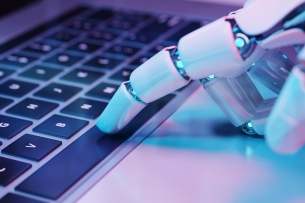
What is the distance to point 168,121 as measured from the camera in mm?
404

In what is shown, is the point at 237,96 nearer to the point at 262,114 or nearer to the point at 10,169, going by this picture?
the point at 262,114

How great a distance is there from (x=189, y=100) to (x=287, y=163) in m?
0.13

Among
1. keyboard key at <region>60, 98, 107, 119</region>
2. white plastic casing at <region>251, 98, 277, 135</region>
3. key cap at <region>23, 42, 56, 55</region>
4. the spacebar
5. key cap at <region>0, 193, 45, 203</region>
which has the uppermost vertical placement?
key cap at <region>23, 42, 56, 55</region>

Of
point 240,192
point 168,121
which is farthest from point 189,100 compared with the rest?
point 240,192

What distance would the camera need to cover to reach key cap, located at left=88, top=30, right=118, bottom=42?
23.0 inches

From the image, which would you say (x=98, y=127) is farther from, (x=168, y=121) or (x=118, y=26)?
(x=118, y=26)

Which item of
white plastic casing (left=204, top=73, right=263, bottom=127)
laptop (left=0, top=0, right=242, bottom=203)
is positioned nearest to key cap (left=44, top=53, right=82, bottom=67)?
laptop (left=0, top=0, right=242, bottom=203)

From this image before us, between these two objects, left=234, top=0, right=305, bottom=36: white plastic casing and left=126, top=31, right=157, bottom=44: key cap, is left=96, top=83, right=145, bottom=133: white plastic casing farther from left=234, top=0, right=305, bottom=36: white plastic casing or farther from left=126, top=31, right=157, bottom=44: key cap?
left=126, top=31, right=157, bottom=44: key cap

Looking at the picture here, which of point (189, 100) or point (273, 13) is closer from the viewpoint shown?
point (273, 13)

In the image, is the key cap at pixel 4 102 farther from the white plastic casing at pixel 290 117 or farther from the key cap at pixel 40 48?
the white plastic casing at pixel 290 117

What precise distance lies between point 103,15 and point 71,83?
220 mm

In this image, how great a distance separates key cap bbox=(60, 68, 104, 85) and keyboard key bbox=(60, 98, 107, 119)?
0.04 m

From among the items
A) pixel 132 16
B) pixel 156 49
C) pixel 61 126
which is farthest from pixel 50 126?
pixel 132 16

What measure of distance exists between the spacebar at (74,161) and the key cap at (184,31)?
A: 200 mm
